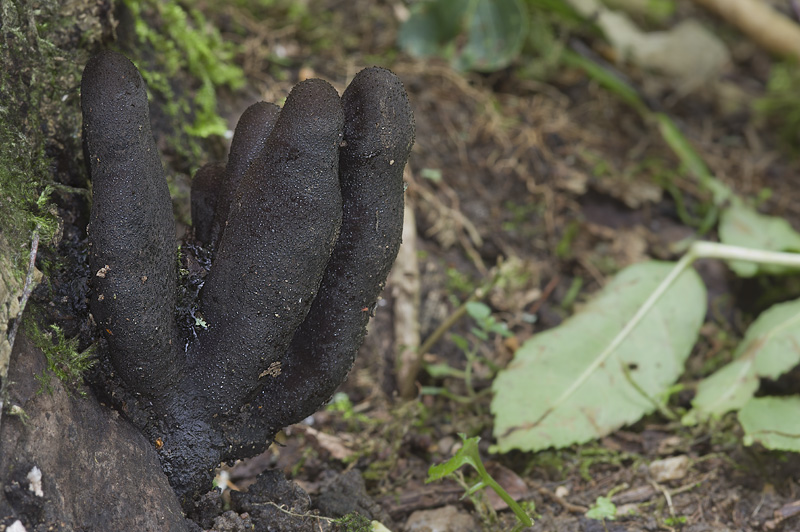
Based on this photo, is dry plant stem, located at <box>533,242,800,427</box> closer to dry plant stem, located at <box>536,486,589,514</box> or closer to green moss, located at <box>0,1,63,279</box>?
dry plant stem, located at <box>536,486,589,514</box>

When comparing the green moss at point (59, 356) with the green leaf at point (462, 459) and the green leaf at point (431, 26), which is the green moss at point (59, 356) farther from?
the green leaf at point (431, 26)

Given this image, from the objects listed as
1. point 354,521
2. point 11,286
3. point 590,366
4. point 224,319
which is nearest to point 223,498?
point 354,521

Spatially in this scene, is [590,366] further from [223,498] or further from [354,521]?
[223,498]

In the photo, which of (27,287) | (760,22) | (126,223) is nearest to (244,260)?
(126,223)

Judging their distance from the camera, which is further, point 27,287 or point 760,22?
point 760,22

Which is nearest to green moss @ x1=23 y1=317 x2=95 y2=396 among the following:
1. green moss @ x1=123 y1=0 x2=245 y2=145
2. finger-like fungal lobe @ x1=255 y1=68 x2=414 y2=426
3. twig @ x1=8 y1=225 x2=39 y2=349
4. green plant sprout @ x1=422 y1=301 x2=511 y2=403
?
twig @ x1=8 y1=225 x2=39 y2=349

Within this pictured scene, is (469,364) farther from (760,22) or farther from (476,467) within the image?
(760,22)
